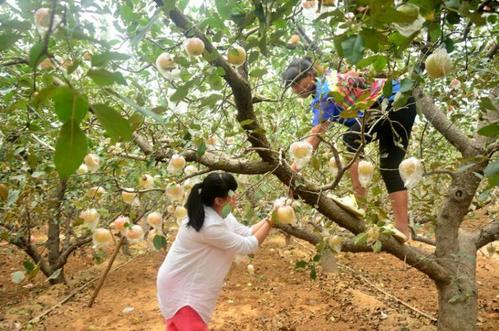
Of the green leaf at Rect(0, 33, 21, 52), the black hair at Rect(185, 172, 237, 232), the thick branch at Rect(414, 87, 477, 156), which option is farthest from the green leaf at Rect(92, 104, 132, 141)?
the thick branch at Rect(414, 87, 477, 156)

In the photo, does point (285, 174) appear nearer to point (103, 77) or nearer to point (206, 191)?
point (206, 191)

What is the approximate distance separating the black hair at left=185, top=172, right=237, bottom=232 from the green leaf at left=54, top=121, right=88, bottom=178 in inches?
61.8

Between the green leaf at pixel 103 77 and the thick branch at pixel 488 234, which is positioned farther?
the thick branch at pixel 488 234

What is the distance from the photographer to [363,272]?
4285 millimetres

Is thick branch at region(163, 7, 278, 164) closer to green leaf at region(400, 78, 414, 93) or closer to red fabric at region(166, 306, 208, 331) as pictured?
green leaf at region(400, 78, 414, 93)

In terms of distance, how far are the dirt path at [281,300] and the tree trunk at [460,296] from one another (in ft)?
1.99

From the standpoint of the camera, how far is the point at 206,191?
214cm

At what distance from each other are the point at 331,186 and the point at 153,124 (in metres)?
0.89

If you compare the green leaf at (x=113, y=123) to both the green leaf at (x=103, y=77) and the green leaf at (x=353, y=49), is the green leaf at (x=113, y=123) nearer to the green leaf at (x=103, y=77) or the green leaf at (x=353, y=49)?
the green leaf at (x=103, y=77)

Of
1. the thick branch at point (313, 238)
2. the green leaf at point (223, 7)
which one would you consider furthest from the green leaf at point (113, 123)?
the thick branch at point (313, 238)

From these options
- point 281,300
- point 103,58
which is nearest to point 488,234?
point 281,300

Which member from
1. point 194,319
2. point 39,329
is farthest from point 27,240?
point 194,319

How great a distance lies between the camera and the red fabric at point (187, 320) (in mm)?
2174

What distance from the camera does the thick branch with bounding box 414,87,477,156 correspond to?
231 centimetres
